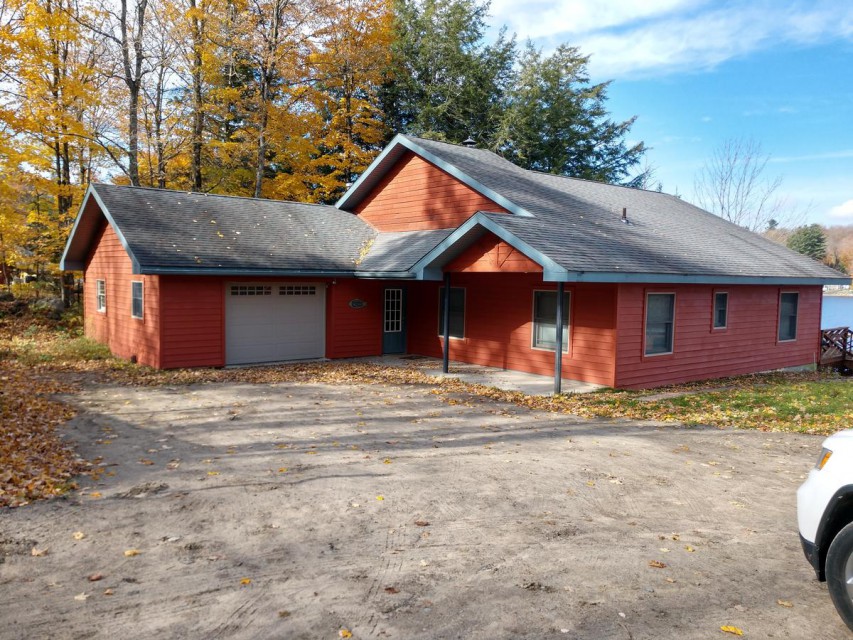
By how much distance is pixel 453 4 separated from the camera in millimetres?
33969

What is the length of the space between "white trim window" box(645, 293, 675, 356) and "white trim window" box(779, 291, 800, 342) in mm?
5883

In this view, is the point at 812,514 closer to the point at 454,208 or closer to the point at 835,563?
the point at 835,563

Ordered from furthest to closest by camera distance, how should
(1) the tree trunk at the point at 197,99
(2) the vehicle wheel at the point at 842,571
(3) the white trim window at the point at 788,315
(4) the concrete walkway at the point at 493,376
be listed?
(1) the tree trunk at the point at 197,99
(3) the white trim window at the point at 788,315
(4) the concrete walkway at the point at 493,376
(2) the vehicle wheel at the point at 842,571

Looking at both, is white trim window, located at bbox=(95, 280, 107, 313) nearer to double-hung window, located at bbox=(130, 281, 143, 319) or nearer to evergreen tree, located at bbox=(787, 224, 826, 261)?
double-hung window, located at bbox=(130, 281, 143, 319)

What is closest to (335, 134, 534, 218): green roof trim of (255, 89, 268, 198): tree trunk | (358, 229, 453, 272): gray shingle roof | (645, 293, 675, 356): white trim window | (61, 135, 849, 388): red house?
(61, 135, 849, 388): red house

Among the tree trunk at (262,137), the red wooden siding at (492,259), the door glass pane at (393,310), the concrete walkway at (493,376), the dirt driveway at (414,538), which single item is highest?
the tree trunk at (262,137)

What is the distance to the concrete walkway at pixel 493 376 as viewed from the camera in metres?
13.4

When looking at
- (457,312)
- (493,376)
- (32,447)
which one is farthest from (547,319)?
(32,447)

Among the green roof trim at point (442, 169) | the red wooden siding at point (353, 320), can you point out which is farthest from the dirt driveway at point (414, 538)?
the red wooden siding at point (353, 320)

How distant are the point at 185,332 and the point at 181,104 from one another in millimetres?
15646

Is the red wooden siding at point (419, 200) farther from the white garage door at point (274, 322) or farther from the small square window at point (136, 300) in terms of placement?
the small square window at point (136, 300)

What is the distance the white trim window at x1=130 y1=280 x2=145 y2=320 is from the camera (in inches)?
632

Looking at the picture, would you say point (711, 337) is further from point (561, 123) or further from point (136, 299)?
point (561, 123)

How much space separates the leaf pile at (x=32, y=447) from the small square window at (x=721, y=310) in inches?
567
